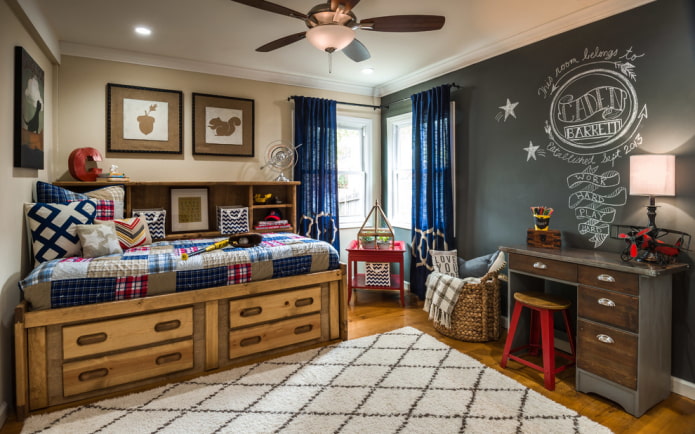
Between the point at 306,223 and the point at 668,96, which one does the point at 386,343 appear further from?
the point at 668,96

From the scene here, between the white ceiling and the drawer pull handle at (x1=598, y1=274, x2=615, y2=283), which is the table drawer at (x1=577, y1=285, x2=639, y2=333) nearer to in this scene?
the drawer pull handle at (x1=598, y1=274, x2=615, y2=283)

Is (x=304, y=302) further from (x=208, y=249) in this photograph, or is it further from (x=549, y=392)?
(x=549, y=392)

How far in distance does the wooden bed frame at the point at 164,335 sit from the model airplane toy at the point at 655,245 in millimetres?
1954

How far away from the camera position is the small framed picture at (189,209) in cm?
378

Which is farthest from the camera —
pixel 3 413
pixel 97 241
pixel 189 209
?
pixel 189 209

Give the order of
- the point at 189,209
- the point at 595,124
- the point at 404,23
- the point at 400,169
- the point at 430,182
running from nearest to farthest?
the point at 404,23, the point at 595,124, the point at 189,209, the point at 430,182, the point at 400,169

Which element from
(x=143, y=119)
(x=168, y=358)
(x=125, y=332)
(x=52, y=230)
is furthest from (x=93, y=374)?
(x=143, y=119)

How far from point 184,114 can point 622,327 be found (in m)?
3.99

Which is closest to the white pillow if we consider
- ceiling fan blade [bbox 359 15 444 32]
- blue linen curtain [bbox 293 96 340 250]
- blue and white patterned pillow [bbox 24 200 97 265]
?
blue and white patterned pillow [bbox 24 200 97 265]

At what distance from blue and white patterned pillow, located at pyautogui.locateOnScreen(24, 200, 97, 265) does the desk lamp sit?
353cm

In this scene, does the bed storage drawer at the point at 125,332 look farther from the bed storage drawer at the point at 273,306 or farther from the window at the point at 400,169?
the window at the point at 400,169

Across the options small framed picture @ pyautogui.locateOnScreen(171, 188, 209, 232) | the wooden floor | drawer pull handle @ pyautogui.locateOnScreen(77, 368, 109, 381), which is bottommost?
the wooden floor

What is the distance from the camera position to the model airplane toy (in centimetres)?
218

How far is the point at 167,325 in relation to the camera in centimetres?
249
